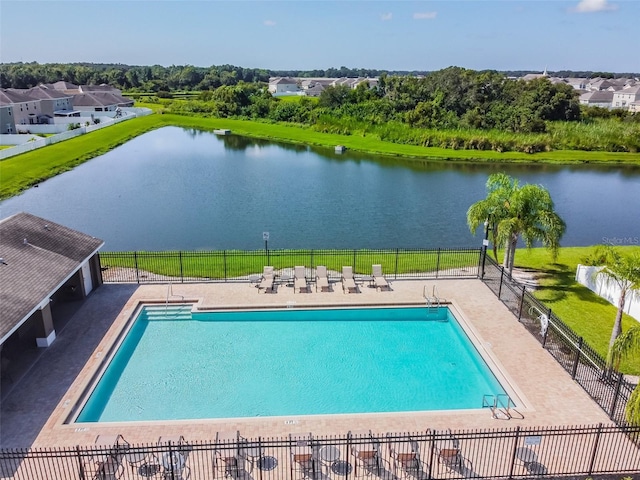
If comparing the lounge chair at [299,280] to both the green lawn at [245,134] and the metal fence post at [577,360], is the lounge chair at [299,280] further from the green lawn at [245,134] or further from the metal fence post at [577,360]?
the green lawn at [245,134]

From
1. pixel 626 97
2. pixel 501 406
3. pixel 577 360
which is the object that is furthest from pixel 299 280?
pixel 626 97

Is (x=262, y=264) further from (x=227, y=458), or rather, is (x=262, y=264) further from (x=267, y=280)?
(x=227, y=458)

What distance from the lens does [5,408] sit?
12.9m

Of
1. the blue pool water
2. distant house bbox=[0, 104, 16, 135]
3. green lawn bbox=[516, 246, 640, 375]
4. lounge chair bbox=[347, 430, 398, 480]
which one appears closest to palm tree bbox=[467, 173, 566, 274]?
green lawn bbox=[516, 246, 640, 375]

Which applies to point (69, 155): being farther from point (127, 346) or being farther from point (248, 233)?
point (127, 346)

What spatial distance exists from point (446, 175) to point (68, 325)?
40.9 meters

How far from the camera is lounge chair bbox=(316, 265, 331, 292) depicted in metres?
20.9

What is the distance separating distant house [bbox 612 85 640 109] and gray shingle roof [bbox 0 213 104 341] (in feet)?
424

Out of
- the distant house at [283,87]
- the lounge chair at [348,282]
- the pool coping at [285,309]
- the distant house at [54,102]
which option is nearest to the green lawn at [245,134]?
the distant house at [54,102]

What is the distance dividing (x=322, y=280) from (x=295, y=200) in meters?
18.6

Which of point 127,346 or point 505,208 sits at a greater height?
point 505,208

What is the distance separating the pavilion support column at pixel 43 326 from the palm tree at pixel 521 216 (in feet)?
56.0

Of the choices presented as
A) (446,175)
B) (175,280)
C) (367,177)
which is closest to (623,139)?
(446,175)

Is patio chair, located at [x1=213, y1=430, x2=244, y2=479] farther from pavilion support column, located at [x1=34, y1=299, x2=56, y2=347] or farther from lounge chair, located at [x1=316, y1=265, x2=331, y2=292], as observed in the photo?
lounge chair, located at [x1=316, y1=265, x2=331, y2=292]
